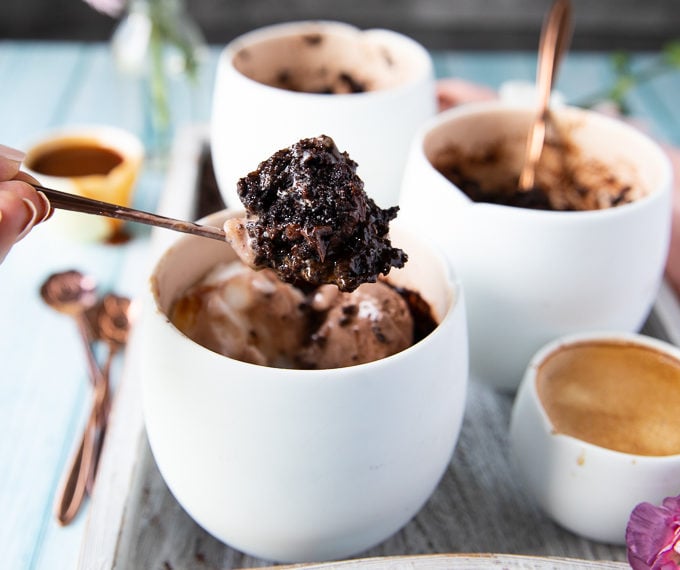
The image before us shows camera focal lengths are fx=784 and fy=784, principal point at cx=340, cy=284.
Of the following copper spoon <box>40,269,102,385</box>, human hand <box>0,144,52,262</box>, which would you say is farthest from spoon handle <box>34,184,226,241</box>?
copper spoon <box>40,269,102,385</box>

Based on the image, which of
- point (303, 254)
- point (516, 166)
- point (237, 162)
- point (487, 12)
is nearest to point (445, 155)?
point (516, 166)

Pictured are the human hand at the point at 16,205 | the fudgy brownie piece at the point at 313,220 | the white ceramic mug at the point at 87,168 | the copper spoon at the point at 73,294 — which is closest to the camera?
the human hand at the point at 16,205

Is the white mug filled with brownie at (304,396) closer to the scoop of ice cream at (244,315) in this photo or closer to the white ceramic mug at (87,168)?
the scoop of ice cream at (244,315)

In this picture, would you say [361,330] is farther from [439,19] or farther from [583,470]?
[439,19]

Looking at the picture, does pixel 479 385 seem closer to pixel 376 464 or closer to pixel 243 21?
pixel 376 464

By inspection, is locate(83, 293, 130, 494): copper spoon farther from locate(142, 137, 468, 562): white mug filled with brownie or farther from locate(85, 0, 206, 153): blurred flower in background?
locate(85, 0, 206, 153): blurred flower in background

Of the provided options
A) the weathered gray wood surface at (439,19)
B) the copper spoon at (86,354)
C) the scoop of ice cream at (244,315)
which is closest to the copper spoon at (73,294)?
the copper spoon at (86,354)
